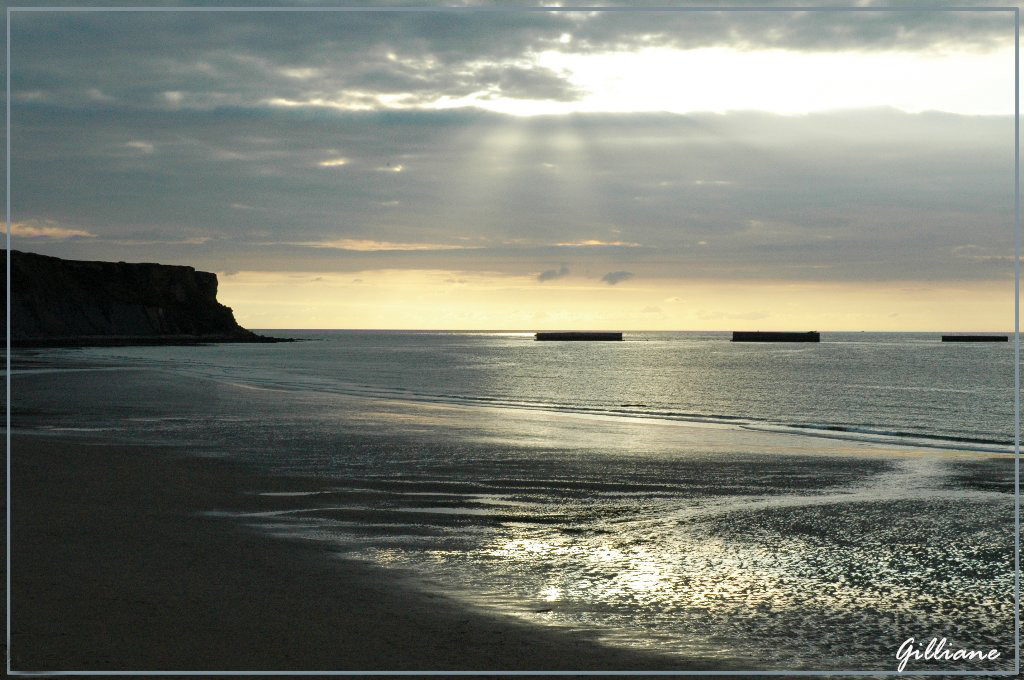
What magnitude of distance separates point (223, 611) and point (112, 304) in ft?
552

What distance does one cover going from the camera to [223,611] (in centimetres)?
744

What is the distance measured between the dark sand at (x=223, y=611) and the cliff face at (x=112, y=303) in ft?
423

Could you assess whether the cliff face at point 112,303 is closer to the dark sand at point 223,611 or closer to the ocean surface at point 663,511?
the ocean surface at point 663,511

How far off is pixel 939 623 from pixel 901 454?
14.9 meters

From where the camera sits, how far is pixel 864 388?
50125 millimetres

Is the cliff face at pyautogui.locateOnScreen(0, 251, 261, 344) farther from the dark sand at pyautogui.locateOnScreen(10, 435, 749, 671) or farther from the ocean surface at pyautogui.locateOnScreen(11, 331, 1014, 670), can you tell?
the dark sand at pyautogui.locateOnScreen(10, 435, 749, 671)

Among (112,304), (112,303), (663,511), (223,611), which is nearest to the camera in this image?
(223,611)

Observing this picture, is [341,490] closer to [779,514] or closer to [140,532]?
[140,532]

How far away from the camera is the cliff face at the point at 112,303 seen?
139 metres

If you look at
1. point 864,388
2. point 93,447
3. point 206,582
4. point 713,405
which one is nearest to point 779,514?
point 206,582

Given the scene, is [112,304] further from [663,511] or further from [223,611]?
[223,611]

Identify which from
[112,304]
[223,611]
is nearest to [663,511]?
[223,611]

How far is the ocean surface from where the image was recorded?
766cm

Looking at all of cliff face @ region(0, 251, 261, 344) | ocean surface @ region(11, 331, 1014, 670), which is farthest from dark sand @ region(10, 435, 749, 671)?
cliff face @ region(0, 251, 261, 344)
